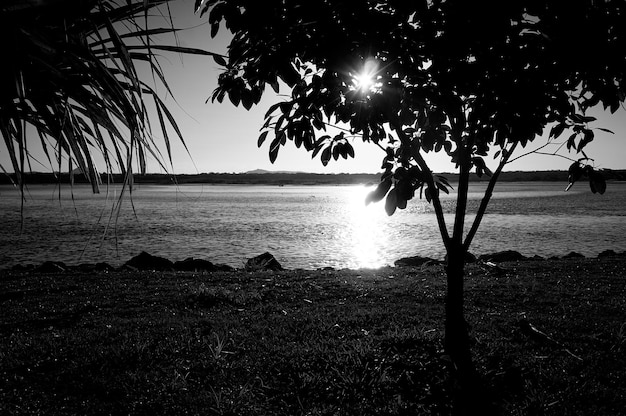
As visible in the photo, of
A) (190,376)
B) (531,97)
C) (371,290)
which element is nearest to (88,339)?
(190,376)

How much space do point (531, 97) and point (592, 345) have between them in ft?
13.3

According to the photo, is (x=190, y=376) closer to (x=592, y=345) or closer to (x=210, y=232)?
(x=592, y=345)

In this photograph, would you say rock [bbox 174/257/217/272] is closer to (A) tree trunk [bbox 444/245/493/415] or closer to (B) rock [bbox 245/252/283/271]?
(B) rock [bbox 245/252/283/271]

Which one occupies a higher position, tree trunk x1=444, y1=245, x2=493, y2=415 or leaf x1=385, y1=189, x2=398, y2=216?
leaf x1=385, y1=189, x2=398, y2=216

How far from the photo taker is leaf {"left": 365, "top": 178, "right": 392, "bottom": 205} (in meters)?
3.40

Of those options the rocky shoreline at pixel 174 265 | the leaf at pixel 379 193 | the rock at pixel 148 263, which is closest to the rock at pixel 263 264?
the rocky shoreline at pixel 174 265

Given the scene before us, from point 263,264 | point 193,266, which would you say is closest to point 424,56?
point 263,264

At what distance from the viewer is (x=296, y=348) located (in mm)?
5316

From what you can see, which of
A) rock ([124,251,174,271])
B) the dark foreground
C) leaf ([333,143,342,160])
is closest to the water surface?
rock ([124,251,174,271])

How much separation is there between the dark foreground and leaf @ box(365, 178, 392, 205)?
6.71ft

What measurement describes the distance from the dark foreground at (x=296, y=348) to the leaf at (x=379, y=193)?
2046mm

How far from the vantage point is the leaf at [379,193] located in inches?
134

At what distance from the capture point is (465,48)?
3.13 metres

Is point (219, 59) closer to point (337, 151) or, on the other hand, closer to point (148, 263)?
point (337, 151)
